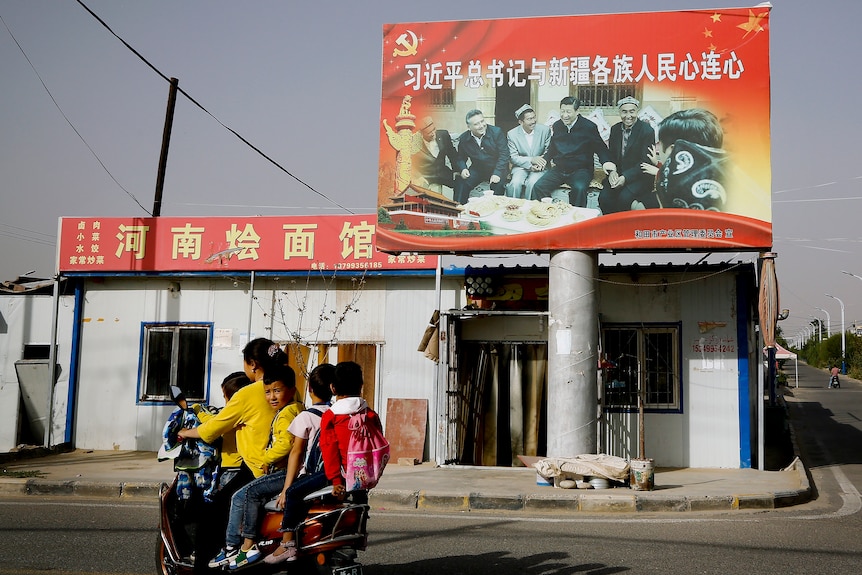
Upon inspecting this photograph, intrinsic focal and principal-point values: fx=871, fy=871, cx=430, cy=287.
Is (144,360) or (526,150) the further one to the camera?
(144,360)

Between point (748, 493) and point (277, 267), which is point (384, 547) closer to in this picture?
point (748, 493)

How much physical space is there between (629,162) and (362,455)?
8.17 meters

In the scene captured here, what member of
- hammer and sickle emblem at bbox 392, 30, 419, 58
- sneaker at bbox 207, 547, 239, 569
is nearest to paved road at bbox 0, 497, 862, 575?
sneaker at bbox 207, 547, 239, 569

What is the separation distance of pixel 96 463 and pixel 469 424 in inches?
228

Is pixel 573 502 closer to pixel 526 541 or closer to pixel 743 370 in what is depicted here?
pixel 526 541

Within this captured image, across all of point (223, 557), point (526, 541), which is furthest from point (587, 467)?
point (223, 557)

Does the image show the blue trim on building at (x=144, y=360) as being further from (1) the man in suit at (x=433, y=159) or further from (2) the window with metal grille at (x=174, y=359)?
(1) the man in suit at (x=433, y=159)

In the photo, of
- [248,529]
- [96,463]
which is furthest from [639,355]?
[248,529]

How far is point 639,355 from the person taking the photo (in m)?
13.6

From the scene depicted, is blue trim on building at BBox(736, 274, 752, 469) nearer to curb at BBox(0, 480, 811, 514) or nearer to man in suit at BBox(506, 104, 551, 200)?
curb at BBox(0, 480, 811, 514)

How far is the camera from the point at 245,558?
17.4 ft

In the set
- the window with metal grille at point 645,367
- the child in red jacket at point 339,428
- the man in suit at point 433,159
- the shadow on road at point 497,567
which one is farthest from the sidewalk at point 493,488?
the child in red jacket at point 339,428

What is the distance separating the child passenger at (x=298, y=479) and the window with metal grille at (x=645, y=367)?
344 inches

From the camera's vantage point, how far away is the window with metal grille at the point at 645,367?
13.5 metres
